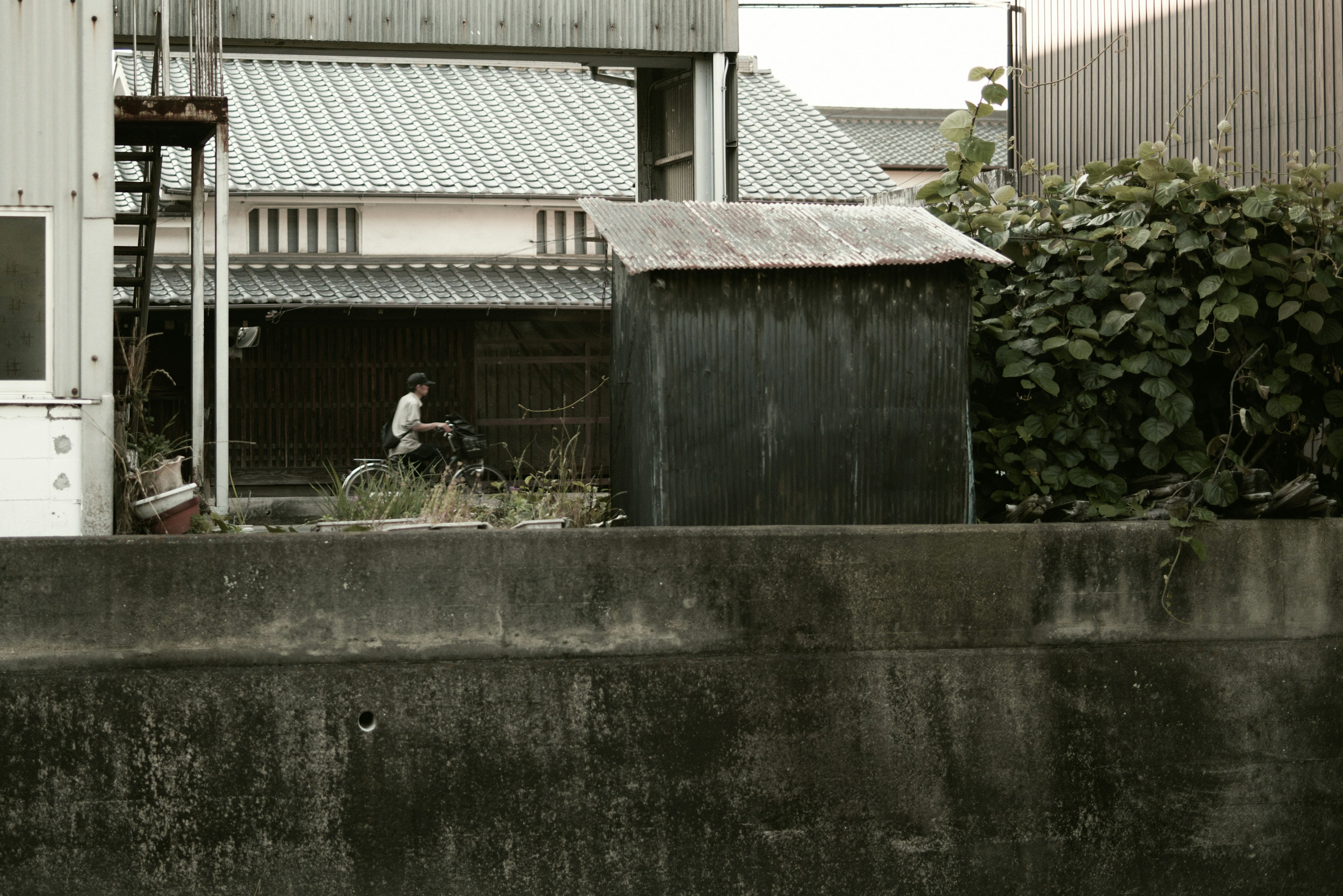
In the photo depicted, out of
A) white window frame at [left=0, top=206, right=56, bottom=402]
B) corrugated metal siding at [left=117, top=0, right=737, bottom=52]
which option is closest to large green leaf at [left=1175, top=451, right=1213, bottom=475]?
white window frame at [left=0, top=206, right=56, bottom=402]

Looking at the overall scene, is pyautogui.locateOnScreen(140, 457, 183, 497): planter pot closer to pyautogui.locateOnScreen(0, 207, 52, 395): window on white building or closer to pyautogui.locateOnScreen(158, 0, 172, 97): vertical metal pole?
pyautogui.locateOnScreen(0, 207, 52, 395): window on white building

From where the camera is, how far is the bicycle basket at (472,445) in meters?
15.9

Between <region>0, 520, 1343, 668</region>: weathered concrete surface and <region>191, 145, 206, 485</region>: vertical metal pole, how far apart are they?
165 cm

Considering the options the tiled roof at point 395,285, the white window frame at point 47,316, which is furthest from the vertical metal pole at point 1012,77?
the white window frame at point 47,316

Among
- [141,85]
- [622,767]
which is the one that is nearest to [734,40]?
[622,767]

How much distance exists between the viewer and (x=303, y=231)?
19328mm

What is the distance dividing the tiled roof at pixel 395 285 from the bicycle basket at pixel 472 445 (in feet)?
7.66

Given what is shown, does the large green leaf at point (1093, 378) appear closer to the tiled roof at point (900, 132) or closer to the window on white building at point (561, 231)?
the window on white building at point (561, 231)

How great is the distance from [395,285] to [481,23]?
654 centimetres

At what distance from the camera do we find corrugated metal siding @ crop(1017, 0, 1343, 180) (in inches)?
332

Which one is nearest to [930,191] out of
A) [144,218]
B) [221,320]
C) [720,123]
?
[221,320]

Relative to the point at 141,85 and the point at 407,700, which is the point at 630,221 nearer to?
the point at 407,700

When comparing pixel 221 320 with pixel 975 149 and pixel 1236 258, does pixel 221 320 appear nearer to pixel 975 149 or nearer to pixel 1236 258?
pixel 975 149

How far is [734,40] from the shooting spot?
41.2 ft
